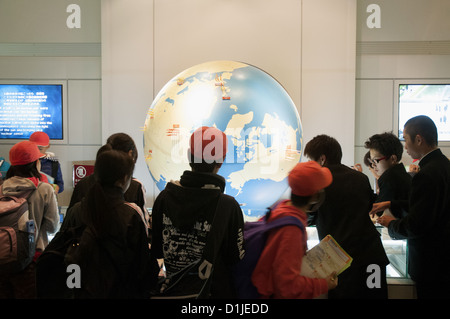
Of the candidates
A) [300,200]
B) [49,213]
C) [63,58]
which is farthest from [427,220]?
[63,58]

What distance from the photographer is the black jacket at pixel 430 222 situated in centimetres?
184

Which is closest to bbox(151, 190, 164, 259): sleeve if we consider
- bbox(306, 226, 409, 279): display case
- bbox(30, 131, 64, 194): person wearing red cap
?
bbox(306, 226, 409, 279): display case

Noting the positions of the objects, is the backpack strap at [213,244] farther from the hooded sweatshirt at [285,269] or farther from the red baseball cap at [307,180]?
the red baseball cap at [307,180]

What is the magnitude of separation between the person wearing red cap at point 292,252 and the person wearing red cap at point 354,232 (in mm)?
400

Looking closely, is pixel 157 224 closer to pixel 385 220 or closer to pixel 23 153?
pixel 23 153

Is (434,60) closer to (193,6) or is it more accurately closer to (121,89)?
(193,6)

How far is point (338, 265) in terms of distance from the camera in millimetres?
1539

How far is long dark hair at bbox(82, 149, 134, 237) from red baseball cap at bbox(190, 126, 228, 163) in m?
0.33

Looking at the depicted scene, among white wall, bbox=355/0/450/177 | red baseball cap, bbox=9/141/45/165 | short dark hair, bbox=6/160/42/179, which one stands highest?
white wall, bbox=355/0/450/177

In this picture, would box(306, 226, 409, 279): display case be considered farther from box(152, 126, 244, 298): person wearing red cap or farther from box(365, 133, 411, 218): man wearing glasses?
box(152, 126, 244, 298): person wearing red cap

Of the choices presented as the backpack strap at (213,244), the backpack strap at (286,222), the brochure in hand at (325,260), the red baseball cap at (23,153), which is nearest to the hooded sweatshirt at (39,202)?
the red baseball cap at (23,153)

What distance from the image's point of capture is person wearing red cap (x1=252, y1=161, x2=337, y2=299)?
52.6 inches

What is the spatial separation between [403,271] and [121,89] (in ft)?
12.6
